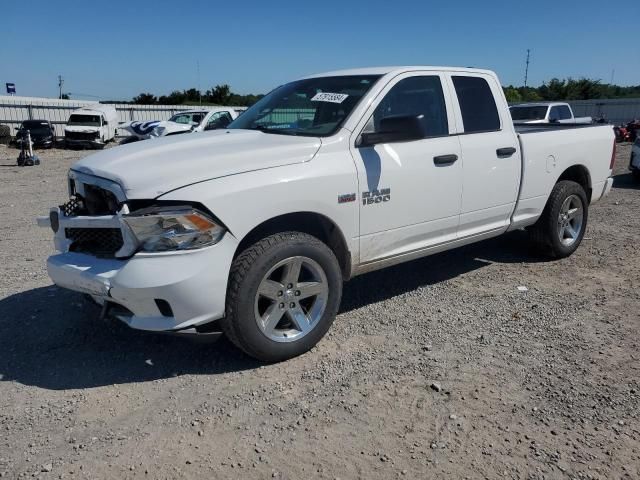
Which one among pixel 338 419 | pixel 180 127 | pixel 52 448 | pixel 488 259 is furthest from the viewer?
pixel 180 127

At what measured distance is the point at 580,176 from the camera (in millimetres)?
6121

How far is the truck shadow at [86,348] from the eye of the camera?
11.6 ft

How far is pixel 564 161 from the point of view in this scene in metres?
5.66

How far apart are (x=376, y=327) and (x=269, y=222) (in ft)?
4.33

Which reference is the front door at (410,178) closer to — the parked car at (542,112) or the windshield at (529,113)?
the parked car at (542,112)

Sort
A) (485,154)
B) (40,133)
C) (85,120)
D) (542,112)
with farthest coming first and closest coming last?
1. (85,120)
2. (40,133)
3. (542,112)
4. (485,154)

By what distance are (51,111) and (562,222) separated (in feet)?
110

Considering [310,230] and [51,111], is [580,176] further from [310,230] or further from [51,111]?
[51,111]

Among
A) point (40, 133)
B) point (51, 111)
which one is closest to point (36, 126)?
point (40, 133)

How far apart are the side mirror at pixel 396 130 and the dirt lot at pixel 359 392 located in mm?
1462

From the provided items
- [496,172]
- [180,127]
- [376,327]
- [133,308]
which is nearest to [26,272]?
[133,308]

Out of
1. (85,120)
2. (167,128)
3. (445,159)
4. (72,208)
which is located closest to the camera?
(72,208)

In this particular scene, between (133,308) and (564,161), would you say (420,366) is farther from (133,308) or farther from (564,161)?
(564,161)

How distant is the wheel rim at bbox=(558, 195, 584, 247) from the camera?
5.85 meters
